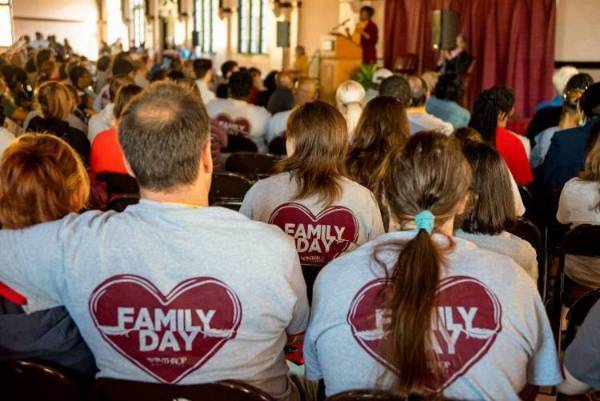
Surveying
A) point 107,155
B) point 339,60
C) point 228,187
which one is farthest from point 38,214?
point 339,60

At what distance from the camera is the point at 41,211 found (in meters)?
1.86

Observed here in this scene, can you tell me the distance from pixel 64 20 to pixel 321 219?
1001 inches

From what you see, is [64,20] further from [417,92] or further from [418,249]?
[418,249]

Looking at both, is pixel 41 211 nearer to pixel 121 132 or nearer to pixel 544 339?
pixel 121 132

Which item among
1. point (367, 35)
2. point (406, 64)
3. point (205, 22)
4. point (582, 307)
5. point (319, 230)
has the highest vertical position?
point (205, 22)

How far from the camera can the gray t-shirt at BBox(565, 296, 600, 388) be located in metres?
1.54

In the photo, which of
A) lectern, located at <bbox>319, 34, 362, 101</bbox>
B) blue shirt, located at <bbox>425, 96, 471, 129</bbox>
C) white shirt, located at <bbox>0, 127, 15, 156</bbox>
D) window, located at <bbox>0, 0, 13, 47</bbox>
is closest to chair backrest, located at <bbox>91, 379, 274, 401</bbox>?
white shirt, located at <bbox>0, 127, 15, 156</bbox>

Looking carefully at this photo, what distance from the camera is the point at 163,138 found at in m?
1.71

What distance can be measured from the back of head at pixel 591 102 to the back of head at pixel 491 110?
0.42 meters

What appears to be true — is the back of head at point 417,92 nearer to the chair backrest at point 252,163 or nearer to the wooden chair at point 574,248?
the chair backrest at point 252,163

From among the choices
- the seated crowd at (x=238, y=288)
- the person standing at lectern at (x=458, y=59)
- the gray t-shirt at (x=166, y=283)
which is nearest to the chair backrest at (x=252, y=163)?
the seated crowd at (x=238, y=288)

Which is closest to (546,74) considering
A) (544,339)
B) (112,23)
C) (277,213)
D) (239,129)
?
(239,129)

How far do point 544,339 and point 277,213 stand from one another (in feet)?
4.00

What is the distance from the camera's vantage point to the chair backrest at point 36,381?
1603 millimetres
